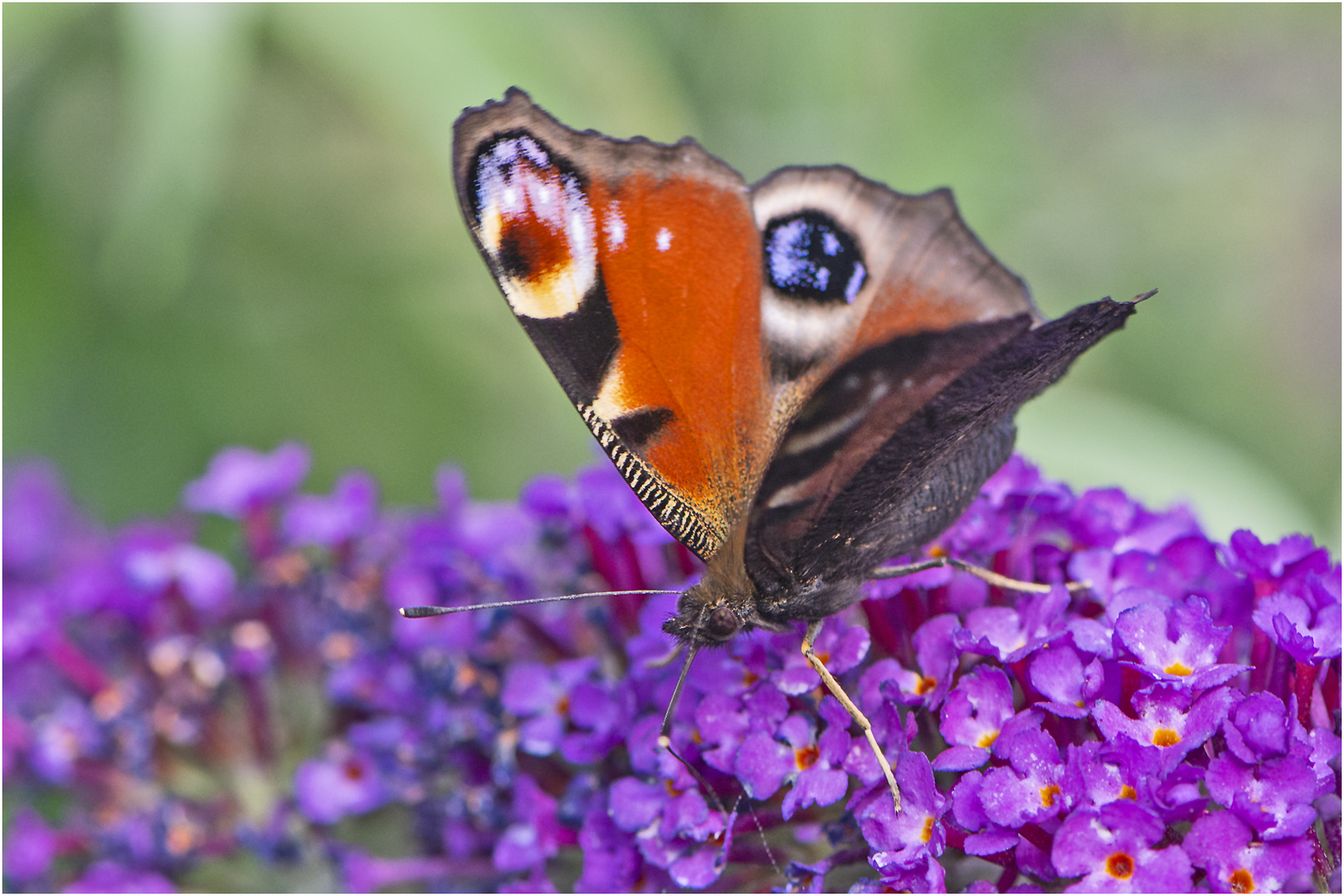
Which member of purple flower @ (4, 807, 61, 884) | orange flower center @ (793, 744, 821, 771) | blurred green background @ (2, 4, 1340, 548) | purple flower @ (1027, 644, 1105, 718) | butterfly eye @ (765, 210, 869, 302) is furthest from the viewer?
blurred green background @ (2, 4, 1340, 548)

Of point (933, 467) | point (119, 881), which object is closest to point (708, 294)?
point (933, 467)

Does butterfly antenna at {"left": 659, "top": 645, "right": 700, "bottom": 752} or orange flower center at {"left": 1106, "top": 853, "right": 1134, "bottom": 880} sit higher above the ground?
butterfly antenna at {"left": 659, "top": 645, "right": 700, "bottom": 752}

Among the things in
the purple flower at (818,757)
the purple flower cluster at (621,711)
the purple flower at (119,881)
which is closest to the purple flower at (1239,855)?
the purple flower cluster at (621,711)

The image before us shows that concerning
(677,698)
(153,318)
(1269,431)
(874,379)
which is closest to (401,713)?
(677,698)

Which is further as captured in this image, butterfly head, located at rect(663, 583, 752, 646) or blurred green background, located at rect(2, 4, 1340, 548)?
blurred green background, located at rect(2, 4, 1340, 548)

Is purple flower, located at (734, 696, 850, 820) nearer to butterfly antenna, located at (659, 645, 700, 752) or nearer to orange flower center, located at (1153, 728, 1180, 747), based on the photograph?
butterfly antenna, located at (659, 645, 700, 752)

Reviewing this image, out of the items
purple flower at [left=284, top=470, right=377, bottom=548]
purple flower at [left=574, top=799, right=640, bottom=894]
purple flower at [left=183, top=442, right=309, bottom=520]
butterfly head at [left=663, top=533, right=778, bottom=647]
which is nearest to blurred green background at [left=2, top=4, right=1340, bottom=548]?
purple flower at [left=183, top=442, right=309, bottom=520]
